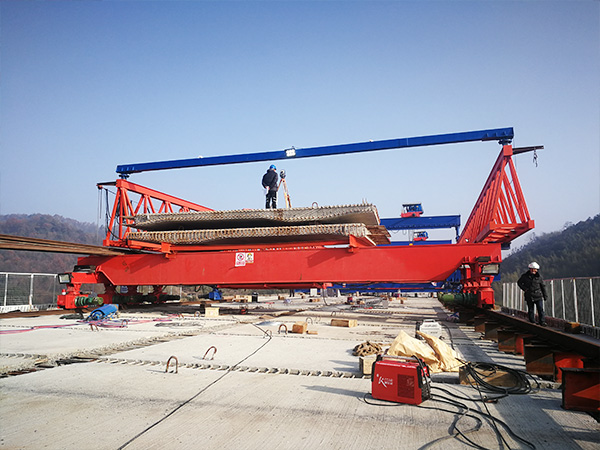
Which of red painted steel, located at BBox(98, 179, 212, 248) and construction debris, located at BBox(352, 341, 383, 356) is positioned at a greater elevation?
red painted steel, located at BBox(98, 179, 212, 248)

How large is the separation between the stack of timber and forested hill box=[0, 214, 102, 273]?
4873 centimetres

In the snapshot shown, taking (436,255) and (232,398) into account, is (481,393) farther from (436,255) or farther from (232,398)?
(436,255)

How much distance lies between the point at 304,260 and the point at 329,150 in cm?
652

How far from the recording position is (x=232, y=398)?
12.6 ft

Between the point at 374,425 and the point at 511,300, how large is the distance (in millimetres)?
18145

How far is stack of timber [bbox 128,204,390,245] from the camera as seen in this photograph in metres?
10.4

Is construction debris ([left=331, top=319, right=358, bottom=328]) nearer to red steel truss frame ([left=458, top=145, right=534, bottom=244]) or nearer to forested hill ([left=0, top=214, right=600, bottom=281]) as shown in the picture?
red steel truss frame ([left=458, top=145, right=534, bottom=244])

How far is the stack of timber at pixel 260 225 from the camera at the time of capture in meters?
10.4

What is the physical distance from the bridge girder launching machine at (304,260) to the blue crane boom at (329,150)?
0.06 m

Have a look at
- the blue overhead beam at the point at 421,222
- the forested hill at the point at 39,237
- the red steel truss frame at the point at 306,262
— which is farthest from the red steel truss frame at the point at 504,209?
the forested hill at the point at 39,237

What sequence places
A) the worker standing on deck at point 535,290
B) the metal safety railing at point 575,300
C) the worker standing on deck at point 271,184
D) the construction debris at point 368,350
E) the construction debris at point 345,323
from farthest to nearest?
the worker standing on deck at point 271,184, the metal safety railing at point 575,300, the construction debris at point 345,323, the worker standing on deck at point 535,290, the construction debris at point 368,350

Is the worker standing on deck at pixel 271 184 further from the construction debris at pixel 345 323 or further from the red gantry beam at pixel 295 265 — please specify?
the construction debris at pixel 345 323

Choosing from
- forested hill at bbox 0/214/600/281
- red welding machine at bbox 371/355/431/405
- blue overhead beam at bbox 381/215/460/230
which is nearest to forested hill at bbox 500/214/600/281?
forested hill at bbox 0/214/600/281

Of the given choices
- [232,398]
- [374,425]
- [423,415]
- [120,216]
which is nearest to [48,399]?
[232,398]
